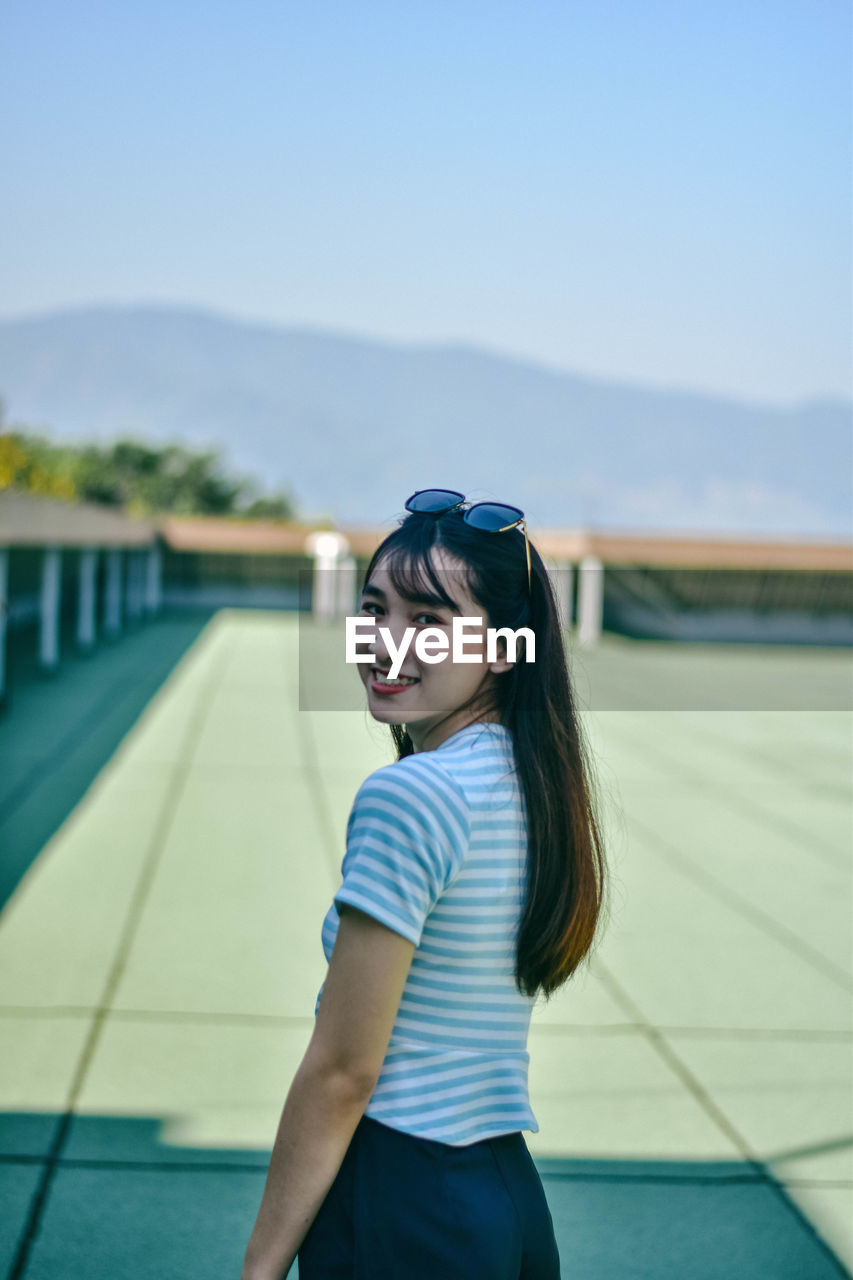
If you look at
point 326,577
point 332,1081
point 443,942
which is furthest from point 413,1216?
point 326,577

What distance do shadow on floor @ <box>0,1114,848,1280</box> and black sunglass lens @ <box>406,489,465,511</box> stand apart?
95.7 inches

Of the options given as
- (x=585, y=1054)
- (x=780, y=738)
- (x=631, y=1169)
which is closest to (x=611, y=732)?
(x=780, y=738)

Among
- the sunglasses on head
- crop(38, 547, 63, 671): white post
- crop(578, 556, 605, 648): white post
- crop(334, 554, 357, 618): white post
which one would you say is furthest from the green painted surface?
crop(334, 554, 357, 618): white post

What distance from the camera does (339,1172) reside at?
1.71 m

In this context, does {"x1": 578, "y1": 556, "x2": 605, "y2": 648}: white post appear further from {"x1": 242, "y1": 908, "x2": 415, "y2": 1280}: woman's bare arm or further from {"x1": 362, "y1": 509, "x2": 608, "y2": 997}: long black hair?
{"x1": 242, "y1": 908, "x2": 415, "y2": 1280}: woman's bare arm

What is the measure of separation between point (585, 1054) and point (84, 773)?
21.7 ft

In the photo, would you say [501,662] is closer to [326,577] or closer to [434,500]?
[434,500]

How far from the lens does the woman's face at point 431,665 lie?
1.79 meters

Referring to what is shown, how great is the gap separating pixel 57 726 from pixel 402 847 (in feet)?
41.2

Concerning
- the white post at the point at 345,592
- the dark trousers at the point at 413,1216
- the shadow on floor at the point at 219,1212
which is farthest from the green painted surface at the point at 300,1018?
the white post at the point at 345,592

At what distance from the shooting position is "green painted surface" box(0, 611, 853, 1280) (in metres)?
3.78

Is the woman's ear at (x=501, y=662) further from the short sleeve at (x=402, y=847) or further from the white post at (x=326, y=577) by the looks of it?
the white post at (x=326, y=577)

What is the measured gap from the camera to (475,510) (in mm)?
1829

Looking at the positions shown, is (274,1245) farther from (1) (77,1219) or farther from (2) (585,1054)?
(2) (585,1054)
